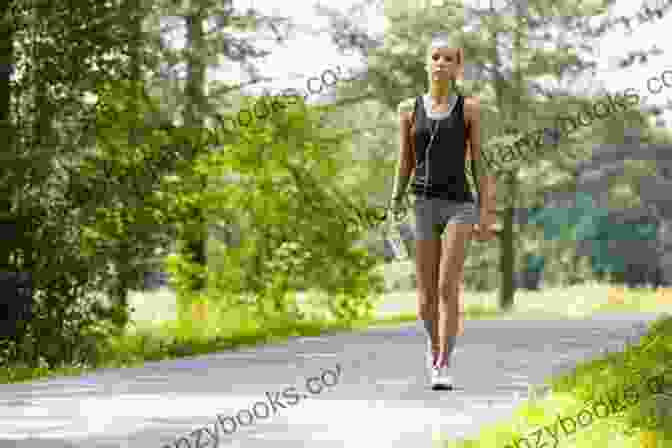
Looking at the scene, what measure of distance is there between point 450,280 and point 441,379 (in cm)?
70

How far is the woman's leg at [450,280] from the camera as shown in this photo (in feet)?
26.8

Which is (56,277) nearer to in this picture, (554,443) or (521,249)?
(554,443)

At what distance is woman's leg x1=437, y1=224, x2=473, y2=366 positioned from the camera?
8156 mm

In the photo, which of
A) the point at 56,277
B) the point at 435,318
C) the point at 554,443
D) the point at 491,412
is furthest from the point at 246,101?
the point at 554,443

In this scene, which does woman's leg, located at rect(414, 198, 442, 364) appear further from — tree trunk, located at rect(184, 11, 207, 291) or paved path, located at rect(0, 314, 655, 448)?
tree trunk, located at rect(184, 11, 207, 291)

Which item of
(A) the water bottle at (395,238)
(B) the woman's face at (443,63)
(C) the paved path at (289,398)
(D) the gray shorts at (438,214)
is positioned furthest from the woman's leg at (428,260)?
(B) the woman's face at (443,63)

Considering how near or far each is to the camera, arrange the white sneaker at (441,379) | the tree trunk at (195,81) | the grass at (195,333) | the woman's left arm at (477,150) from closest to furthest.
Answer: the woman's left arm at (477,150), the white sneaker at (441,379), the grass at (195,333), the tree trunk at (195,81)

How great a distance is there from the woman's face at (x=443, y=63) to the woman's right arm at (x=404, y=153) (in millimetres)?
275

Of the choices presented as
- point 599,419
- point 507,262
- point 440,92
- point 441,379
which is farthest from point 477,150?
point 507,262

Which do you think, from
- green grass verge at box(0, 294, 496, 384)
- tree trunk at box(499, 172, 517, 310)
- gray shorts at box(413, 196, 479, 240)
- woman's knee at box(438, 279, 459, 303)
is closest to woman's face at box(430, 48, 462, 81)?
gray shorts at box(413, 196, 479, 240)

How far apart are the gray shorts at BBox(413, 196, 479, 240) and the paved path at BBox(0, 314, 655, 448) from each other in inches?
43.1

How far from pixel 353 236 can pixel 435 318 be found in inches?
406

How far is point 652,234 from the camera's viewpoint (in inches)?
2360

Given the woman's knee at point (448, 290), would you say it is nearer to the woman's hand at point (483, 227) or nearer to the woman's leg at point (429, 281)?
the woman's leg at point (429, 281)
